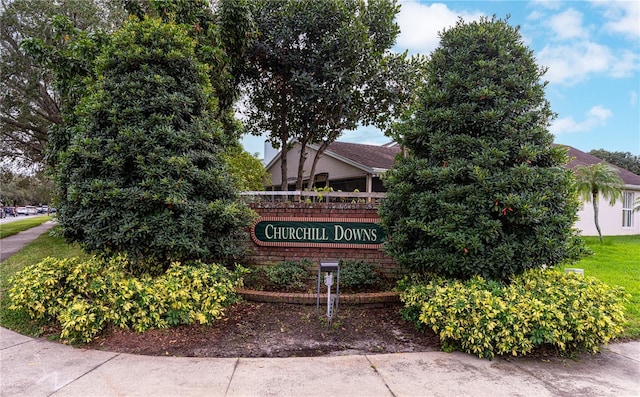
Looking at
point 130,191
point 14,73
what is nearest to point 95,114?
point 130,191

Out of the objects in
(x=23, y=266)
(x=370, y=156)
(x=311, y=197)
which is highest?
(x=370, y=156)

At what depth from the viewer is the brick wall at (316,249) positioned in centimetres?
643

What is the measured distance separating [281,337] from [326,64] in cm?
635

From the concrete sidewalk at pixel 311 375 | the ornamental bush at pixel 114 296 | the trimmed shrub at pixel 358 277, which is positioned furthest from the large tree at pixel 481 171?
the ornamental bush at pixel 114 296

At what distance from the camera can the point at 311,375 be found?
139 inches

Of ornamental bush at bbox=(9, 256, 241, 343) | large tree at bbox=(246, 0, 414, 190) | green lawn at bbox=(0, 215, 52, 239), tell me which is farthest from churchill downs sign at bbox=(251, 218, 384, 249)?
green lawn at bbox=(0, 215, 52, 239)

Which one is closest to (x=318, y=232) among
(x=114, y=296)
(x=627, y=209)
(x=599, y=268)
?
(x=114, y=296)

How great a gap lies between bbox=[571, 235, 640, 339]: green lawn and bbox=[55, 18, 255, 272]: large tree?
214 inches

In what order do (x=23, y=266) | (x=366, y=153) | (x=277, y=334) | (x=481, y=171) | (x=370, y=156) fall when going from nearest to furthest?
(x=481, y=171), (x=277, y=334), (x=23, y=266), (x=370, y=156), (x=366, y=153)

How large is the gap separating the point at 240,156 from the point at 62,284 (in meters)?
11.6

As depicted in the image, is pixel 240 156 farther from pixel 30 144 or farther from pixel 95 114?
pixel 95 114

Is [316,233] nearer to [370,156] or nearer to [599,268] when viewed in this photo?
[599,268]

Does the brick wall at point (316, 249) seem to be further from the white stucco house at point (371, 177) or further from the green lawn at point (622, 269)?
the white stucco house at point (371, 177)

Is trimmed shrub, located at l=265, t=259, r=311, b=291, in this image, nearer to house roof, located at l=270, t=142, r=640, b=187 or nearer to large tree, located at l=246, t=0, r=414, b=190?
large tree, located at l=246, t=0, r=414, b=190
